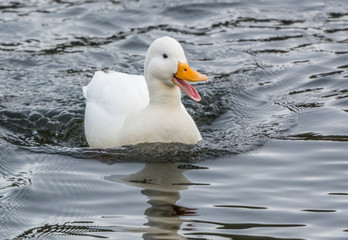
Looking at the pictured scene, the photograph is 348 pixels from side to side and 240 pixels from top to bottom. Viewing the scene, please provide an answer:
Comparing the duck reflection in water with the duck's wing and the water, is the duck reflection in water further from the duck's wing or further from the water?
the duck's wing

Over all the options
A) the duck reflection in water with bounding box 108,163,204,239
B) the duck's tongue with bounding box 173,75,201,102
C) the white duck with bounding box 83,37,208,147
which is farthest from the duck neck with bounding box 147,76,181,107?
the duck reflection in water with bounding box 108,163,204,239

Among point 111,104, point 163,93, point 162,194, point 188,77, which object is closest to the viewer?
point 162,194

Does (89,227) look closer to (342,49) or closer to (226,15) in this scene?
(342,49)

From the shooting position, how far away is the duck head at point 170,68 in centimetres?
639

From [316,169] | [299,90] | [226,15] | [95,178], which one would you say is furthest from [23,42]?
[316,169]

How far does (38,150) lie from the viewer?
690 centimetres

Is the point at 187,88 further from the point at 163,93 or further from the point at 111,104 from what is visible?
the point at 111,104

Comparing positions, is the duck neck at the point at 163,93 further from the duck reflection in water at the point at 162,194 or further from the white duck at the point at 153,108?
the duck reflection in water at the point at 162,194

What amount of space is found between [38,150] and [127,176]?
115 centimetres

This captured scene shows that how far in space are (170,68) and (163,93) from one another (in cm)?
30

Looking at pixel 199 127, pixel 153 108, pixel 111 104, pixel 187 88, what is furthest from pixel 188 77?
pixel 199 127

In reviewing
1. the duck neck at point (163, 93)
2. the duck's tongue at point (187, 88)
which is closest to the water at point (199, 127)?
the duck neck at point (163, 93)

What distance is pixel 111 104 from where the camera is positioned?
7.19 m

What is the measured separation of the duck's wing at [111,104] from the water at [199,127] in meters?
0.28
